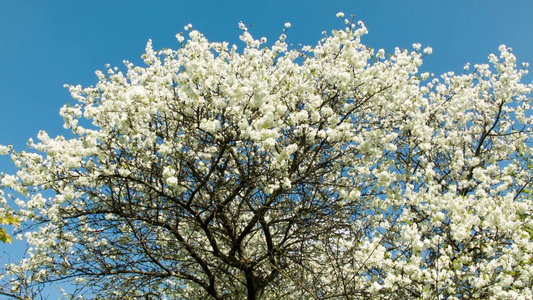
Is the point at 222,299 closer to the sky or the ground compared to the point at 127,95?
closer to the ground

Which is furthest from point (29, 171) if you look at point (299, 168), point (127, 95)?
point (299, 168)

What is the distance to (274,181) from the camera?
8438mm

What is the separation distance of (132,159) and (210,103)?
6.47 feet

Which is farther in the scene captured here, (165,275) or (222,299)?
(222,299)

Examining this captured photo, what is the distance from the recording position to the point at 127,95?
782 cm

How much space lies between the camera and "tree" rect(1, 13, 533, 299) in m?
7.52

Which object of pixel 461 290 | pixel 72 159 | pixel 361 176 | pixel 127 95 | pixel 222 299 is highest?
pixel 127 95

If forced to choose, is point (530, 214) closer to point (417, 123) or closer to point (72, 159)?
point (417, 123)

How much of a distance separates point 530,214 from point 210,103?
20.2ft

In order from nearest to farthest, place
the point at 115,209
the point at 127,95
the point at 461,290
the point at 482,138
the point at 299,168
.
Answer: the point at 461,290, the point at 127,95, the point at 115,209, the point at 299,168, the point at 482,138

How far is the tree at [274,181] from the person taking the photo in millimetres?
7516

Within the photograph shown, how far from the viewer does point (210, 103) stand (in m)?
8.76

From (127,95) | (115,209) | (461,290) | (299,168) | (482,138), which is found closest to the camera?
(461,290)

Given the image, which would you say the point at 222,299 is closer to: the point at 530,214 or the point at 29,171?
the point at 29,171
